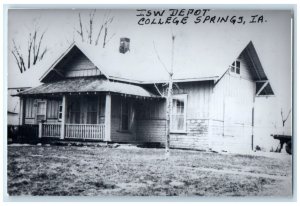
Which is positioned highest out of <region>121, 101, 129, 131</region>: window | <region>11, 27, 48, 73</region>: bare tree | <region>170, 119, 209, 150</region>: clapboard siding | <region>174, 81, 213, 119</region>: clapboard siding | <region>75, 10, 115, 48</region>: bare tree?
<region>75, 10, 115, 48</region>: bare tree

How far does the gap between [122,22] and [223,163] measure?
4.27 meters

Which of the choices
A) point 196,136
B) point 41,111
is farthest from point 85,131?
point 196,136

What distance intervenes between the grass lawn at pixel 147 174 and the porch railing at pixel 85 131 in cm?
41

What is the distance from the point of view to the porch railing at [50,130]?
13586 millimetres

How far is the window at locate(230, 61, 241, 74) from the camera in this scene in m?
13.2

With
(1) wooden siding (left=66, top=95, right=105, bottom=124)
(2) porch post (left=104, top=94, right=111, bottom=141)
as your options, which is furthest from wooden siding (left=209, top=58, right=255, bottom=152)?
(1) wooden siding (left=66, top=95, right=105, bottom=124)

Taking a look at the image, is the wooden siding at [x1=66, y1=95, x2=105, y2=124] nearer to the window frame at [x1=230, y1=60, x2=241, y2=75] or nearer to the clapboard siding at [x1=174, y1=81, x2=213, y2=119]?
the clapboard siding at [x1=174, y1=81, x2=213, y2=119]

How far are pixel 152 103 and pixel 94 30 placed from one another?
92.5 inches

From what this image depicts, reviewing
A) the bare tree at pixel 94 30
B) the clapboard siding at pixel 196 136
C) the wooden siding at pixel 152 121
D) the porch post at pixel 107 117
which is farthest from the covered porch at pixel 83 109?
the clapboard siding at pixel 196 136

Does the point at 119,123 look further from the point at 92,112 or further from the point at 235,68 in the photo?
the point at 235,68

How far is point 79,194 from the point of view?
42.1 feet

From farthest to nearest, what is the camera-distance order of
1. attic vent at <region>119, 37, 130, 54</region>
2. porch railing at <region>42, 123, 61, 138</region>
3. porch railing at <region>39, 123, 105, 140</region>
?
porch railing at <region>42, 123, 61, 138</region> < porch railing at <region>39, 123, 105, 140</region> < attic vent at <region>119, 37, 130, 54</region>
